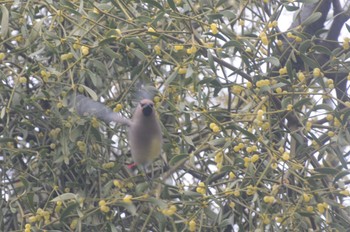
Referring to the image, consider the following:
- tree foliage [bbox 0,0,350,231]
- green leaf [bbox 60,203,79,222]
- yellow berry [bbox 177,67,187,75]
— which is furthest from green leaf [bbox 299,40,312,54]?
green leaf [bbox 60,203,79,222]

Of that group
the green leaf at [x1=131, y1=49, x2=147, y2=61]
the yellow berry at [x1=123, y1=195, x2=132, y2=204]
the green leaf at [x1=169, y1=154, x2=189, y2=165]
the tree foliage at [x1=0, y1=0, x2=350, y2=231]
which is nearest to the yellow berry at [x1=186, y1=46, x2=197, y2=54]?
the tree foliage at [x1=0, y1=0, x2=350, y2=231]

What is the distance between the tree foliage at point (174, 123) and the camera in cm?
181

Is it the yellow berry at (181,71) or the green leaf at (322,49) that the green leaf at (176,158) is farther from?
the green leaf at (322,49)

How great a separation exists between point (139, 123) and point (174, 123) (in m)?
0.16

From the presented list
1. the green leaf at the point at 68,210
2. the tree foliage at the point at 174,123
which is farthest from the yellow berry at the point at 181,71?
the green leaf at the point at 68,210

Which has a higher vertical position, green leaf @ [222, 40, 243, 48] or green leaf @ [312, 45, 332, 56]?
green leaf @ [222, 40, 243, 48]

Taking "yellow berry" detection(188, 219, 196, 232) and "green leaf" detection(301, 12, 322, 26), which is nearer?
"yellow berry" detection(188, 219, 196, 232)

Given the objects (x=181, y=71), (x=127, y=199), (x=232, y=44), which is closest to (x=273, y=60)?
(x=232, y=44)

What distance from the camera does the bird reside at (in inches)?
73.3

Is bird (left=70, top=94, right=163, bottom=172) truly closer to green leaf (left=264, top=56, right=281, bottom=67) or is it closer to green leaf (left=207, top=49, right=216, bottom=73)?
green leaf (left=207, top=49, right=216, bottom=73)

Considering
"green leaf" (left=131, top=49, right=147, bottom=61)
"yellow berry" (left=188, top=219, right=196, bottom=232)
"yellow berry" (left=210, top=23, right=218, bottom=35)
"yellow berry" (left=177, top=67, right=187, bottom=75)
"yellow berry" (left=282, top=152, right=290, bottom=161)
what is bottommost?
"yellow berry" (left=188, top=219, right=196, bottom=232)

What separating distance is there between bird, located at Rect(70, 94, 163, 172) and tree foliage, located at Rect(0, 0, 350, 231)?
0.02 metres

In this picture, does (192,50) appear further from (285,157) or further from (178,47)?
(285,157)

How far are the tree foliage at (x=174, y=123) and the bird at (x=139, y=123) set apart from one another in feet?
0.08
